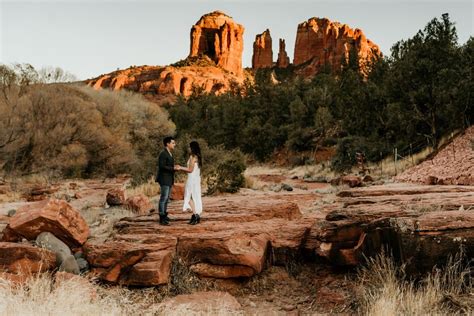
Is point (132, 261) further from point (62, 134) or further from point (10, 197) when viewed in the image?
point (62, 134)

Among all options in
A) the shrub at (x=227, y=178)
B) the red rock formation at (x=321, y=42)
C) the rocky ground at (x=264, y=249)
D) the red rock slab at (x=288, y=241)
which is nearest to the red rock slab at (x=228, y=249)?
the rocky ground at (x=264, y=249)

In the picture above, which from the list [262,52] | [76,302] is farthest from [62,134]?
[262,52]

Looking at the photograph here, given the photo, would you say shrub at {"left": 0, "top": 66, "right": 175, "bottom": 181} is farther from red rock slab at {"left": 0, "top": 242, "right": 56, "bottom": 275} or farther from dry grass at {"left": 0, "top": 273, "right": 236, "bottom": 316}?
dry grass at {"left": 0, "top": 273, "right": 236, "bottom": 316}

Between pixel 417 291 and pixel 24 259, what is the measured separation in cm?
556

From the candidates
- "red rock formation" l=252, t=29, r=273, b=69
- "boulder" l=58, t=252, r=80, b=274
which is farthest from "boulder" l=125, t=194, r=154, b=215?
"red rock formation" l=252, t=29, r=273, b=69

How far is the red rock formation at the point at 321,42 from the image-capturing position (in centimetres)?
11188

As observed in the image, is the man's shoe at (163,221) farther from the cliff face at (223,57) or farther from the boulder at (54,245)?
the cliff face at (223,57)

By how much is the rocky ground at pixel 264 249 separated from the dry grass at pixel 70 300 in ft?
1.01

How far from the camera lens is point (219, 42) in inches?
4291

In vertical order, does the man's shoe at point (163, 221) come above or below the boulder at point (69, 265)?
above

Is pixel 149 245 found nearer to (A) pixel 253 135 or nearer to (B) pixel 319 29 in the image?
(A) pixel 253 135

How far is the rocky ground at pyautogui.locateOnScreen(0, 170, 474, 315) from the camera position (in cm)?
500

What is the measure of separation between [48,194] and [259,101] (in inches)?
1190

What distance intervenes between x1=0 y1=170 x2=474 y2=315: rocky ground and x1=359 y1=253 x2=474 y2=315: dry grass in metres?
0.20
